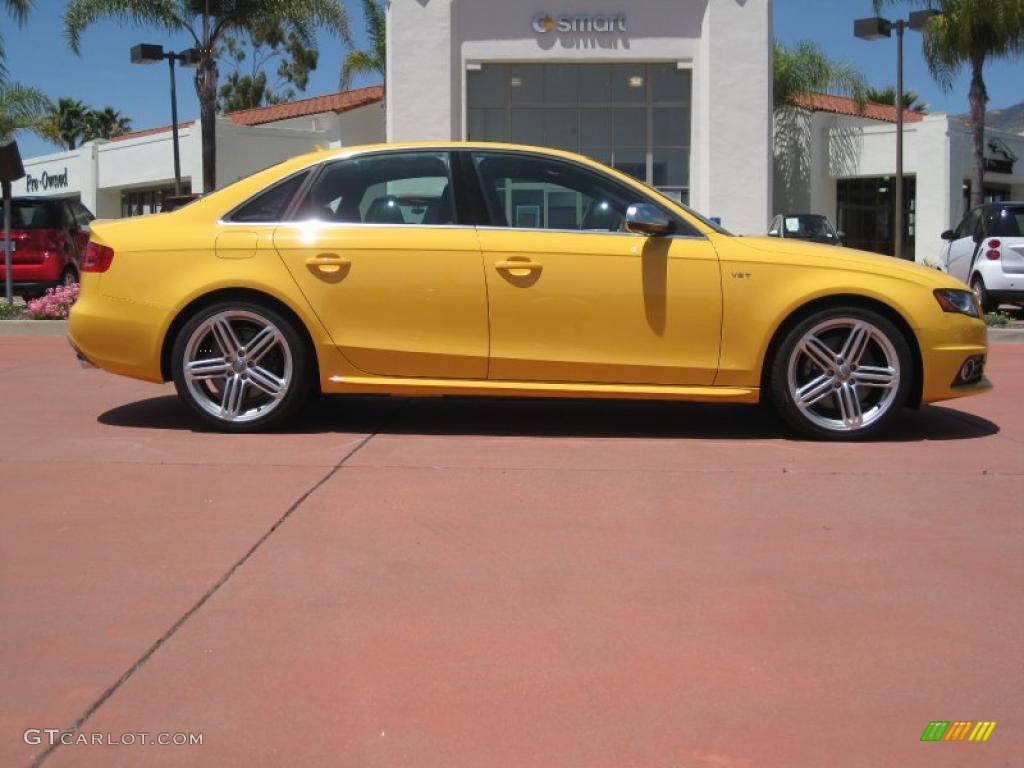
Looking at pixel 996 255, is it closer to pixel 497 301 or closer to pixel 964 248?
pixel 964 248

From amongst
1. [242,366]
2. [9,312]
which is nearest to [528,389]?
[242,366]

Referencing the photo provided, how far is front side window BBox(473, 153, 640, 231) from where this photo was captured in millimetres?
6297

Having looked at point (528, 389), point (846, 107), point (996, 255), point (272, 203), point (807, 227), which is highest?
point (846, 107)

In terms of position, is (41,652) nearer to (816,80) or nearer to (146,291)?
(146,291)

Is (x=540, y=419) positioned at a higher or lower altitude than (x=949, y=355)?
lower

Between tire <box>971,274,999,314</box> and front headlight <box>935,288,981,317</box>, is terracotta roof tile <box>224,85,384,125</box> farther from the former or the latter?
front headlight <box>935,288,981,317</box>

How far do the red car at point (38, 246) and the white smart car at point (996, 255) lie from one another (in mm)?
13102

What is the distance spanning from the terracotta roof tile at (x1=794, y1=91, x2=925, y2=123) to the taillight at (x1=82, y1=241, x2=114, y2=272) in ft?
98.7

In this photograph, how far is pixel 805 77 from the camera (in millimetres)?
33438

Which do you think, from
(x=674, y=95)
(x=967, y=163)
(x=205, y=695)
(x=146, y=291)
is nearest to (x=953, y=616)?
(x=205, y=695)

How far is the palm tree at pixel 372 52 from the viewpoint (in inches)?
1221

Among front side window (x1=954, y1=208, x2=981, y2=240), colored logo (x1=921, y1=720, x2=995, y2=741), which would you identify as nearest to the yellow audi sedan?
colored logo (x1=921, y1=720, x2=995, y2=741)

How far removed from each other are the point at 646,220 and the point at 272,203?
6.66 feet

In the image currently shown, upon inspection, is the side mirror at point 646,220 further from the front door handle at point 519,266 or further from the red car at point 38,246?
the red car at point 38,246
